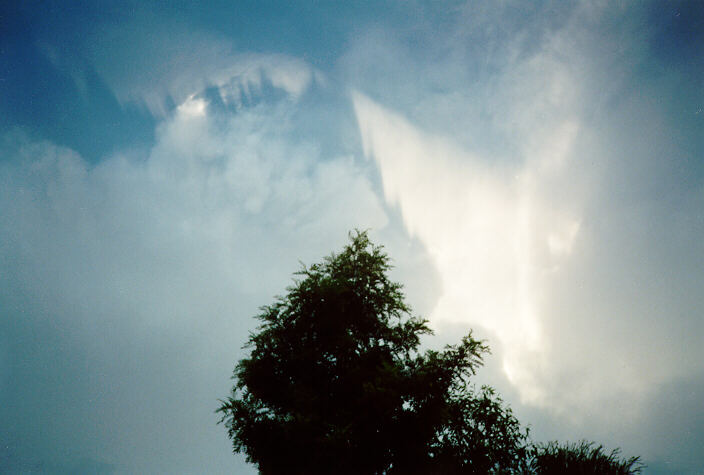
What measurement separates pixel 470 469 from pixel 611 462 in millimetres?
8067

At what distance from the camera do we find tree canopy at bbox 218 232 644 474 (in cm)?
1238

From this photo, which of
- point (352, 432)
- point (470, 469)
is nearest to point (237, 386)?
point (352, 432)

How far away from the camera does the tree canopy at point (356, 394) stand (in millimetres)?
12383

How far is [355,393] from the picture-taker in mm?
14023

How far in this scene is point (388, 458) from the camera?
42.8ft

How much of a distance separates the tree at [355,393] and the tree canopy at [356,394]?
42 mm

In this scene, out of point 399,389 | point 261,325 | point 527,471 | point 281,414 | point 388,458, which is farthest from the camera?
point 261,325

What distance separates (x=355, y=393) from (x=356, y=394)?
0.09 meters

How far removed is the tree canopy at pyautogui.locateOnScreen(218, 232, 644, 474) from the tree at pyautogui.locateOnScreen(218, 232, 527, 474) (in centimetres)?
4

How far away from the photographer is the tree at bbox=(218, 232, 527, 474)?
40.6 feet

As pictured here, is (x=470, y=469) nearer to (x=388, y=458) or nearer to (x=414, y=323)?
(x=388, y=458)

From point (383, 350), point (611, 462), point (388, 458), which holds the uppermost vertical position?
point (383, 350)

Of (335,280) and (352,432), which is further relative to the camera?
(335,280)

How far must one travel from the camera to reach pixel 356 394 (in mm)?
13938
